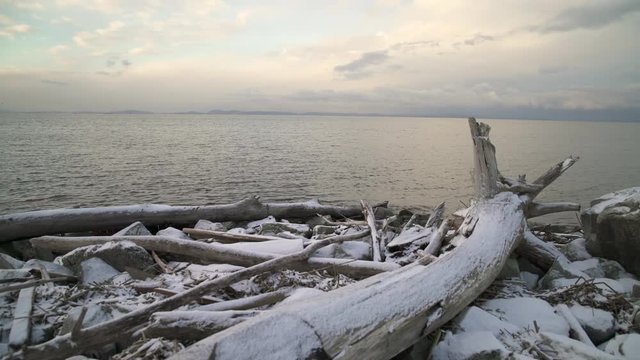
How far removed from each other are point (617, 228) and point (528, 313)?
3532 millimetres

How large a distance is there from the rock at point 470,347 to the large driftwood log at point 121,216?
6.69 metres

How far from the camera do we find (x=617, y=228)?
6.56m

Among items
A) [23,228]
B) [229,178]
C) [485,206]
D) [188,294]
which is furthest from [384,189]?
[188,294]

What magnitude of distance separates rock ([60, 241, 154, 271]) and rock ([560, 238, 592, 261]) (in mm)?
7434

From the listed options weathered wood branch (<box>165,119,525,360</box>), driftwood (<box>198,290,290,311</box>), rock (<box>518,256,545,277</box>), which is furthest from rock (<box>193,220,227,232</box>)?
rock (<box>518,256,545,277</box>)

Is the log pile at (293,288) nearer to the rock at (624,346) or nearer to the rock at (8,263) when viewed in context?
the rock at (8,263)

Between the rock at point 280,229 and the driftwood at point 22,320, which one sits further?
the rock at point 280,229

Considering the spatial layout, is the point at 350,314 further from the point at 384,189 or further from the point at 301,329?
the point at 384,189

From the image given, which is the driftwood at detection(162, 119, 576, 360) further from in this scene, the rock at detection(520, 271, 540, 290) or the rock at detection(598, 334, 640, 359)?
the rock at detection(598, 334, 640, 359)

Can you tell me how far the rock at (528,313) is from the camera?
4125mm

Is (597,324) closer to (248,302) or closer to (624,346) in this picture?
(624,346)

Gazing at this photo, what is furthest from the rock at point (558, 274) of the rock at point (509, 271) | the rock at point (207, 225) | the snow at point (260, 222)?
the rock at point (207, 225)

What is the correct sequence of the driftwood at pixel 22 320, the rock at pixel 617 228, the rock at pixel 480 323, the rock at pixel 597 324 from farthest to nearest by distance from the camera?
the rock at pixel 617 228 < the rock at pixel 597 324 < the rock at pixel 480 323 < the driftwood at pixel 22 320

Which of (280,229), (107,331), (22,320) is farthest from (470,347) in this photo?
(280,229)
